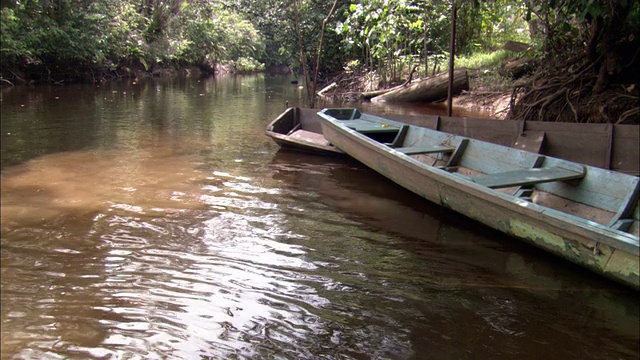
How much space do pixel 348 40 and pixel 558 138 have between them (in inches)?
480

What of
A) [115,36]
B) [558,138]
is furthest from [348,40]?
[558,138]

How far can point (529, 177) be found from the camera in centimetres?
404

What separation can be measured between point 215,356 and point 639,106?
5681 millimetres

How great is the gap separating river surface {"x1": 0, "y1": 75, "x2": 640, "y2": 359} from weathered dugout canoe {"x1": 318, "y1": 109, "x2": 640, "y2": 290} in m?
0.25

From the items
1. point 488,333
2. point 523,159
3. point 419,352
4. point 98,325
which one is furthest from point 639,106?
point 98,325

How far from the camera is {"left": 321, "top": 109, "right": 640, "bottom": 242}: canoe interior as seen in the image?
3.61 meters

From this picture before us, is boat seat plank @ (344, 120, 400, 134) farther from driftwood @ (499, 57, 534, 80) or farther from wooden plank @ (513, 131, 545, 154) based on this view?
driftwood @ (499, 57, 534, 80)

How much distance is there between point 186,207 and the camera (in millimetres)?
4543

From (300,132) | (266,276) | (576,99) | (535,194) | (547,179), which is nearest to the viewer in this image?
(266,276)

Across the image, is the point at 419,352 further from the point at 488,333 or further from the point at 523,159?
the point at 523,159

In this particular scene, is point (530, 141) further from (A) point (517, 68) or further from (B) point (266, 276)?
(A) point (517, 68)

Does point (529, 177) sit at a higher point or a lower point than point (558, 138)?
lower

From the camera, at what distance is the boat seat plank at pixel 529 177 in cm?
393

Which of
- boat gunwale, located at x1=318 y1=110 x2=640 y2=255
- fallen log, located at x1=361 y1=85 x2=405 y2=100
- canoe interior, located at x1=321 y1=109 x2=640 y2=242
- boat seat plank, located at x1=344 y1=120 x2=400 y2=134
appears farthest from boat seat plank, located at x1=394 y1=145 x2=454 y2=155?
fallen log, located at x1=361 y1=85 x2=405 y2=100
